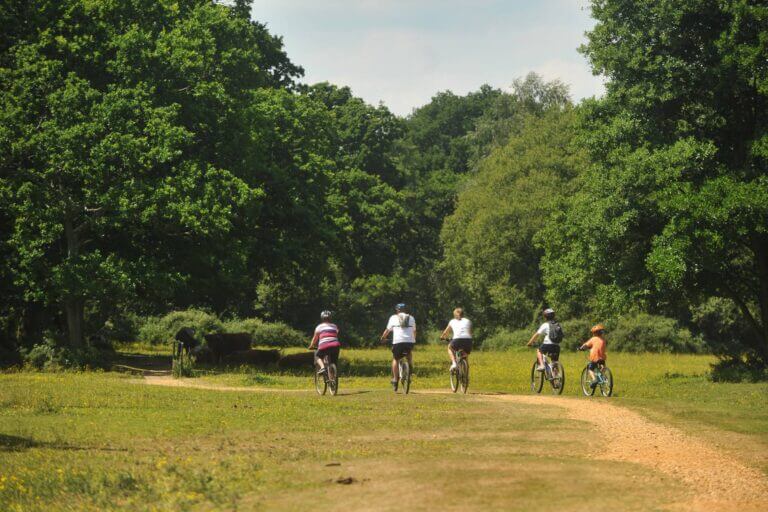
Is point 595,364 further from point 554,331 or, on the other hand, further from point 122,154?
point 122,154

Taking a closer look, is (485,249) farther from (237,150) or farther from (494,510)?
(494,510)

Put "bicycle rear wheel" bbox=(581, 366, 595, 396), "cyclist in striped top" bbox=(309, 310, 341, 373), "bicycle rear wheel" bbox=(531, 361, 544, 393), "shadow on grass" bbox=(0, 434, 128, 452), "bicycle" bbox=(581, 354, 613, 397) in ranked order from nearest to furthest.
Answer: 1. "shadow on grass" bbox=(0, 434, 128, 452)
2. "cyclist in striped top" bbox=(309, 310, 341, 373)
3. "bicycle" bbox=(581, 354, 613, 397)
4. "bicycle rear wheel" bbox=(581, 366, 595, 396)
5. "bicycle rear wheel" bbox=(531, 361, 544, 393)

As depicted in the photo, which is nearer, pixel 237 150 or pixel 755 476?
pixel 755 476

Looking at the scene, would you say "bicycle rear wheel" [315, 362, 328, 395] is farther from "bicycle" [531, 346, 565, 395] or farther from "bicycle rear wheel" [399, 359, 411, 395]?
"bicycle" [531, 346, 565, 395]

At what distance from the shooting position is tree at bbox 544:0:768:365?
31250 mm

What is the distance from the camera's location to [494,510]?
10.9 metres

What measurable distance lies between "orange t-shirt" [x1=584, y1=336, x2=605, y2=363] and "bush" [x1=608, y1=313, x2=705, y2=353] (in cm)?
3569

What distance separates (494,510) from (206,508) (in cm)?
307

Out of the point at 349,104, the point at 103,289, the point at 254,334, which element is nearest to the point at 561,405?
the point at 103,289

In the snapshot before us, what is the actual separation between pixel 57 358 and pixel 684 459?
24.4 metres

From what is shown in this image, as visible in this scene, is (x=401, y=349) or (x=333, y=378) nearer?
(x=333, y=378)

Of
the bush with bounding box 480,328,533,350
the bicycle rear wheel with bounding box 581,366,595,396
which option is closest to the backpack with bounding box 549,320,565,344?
the bicycle rear wheel with bounding box 581,366,595,396

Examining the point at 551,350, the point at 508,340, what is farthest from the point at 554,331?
the point at 508,340

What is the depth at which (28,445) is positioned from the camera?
16078mm
